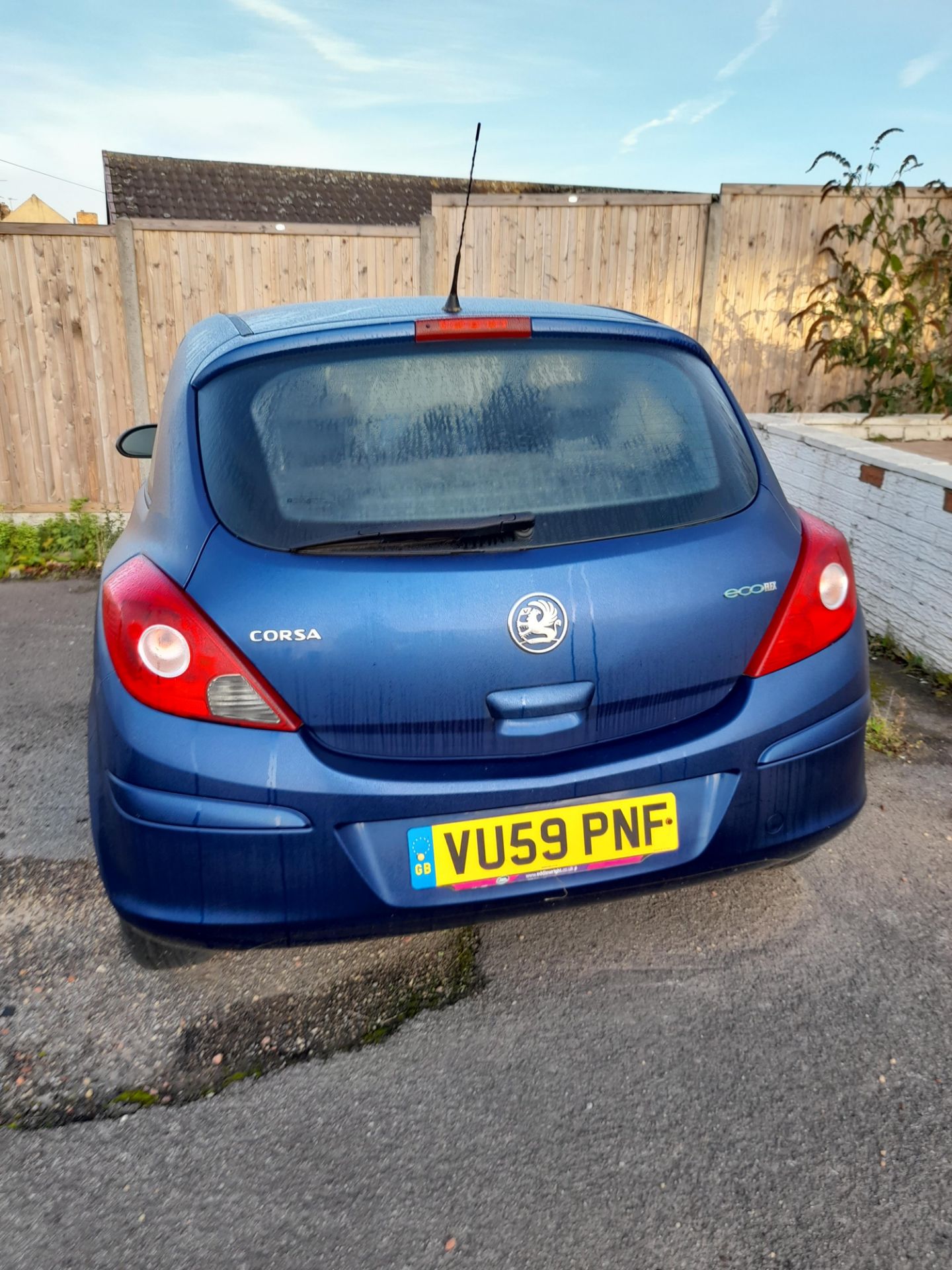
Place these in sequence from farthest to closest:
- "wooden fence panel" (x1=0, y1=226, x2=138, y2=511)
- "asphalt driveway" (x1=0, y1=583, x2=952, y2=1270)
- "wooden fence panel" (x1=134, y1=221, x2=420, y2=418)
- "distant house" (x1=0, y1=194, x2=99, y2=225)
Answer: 1. "distant house" (x1=0, y1=194, x2=99, y2=225)
2. "wooden fence panel" (x1=134, y1=221, x2=420, y2=418)
3. "wooden fence panel" (x1=0, y1=226, x2=138, y2=511)
4. "asphalt driveway" (x1=0, y1=583, x2=952, y2=1270)

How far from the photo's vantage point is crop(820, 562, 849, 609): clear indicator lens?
2.22 meters

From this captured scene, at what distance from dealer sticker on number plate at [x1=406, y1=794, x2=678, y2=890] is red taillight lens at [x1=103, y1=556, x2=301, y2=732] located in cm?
39

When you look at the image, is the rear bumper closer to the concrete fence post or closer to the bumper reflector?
the bumper reflector

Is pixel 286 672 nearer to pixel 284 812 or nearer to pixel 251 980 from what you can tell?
pixel 284 812

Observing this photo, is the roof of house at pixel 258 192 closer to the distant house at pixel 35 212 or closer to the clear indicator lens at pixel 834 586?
the distant house at pixel 35 212

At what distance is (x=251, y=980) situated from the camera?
2.51 metres

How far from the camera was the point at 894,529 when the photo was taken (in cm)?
466

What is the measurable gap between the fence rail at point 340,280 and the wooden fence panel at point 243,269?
0.01 m

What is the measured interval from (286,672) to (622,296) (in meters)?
6.62

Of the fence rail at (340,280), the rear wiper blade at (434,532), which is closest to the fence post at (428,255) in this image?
the fence rail at (340,280)

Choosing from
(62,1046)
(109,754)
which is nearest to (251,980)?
(62,1046)

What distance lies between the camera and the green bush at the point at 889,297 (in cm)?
745

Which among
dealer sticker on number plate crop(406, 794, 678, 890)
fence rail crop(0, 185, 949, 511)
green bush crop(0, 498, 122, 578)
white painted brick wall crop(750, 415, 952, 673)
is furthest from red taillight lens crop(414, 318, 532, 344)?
green bush crop(0, 498, 122, 578)

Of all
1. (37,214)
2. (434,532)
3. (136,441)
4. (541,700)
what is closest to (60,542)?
(136,441)
